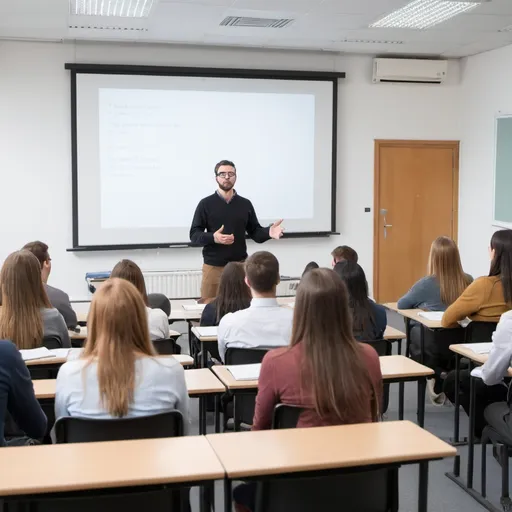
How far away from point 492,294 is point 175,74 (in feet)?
15.7

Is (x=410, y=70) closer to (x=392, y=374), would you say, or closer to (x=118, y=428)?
(x=392, y=374)

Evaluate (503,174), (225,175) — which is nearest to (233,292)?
(225,175)

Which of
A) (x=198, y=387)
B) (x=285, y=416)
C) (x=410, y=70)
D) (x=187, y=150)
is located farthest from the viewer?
(x=410, y=70)

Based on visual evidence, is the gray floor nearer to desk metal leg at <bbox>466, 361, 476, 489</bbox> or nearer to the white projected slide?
desk metal leg at <bbox>466, 361, 476, 489</bbox>

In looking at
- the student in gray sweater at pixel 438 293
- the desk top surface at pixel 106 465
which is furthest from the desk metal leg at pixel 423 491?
the student in gray sweater at pixel 438 293

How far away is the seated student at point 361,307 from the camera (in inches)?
151

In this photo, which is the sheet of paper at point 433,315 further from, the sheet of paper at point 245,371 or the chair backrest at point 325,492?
the chair backrest at point 325,492

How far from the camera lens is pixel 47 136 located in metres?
7.46

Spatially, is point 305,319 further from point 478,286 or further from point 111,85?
point 111,85

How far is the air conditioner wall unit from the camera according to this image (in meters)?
8.30

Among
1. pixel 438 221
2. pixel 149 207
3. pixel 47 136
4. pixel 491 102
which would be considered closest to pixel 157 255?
pixel 149 207

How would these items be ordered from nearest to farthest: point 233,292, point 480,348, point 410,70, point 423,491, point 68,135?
point 423,491 < point 480,348 < point 233,292 < point 68,135 < point 410,70

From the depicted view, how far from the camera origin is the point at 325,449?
6.45ft

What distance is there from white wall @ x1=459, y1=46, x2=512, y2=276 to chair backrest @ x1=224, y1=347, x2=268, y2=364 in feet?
18.2
